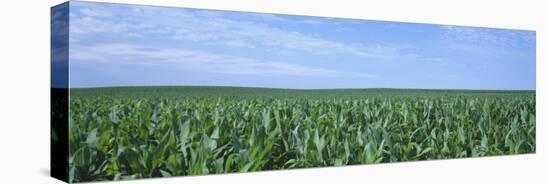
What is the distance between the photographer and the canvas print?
286 inches

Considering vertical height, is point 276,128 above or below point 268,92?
below

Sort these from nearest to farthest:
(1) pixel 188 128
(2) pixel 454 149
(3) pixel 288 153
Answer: (1) pixel 188 128
(3) pixel 288 153
(2) pixel 454 149

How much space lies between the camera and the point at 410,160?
910 cm

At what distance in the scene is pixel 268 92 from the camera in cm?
826

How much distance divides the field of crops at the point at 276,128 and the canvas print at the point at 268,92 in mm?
14

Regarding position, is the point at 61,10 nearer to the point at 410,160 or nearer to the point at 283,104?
the point at 283,104

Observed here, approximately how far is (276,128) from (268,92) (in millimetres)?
406

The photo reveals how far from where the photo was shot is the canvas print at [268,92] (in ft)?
23.9

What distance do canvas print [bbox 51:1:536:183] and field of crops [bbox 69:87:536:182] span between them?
0.01m

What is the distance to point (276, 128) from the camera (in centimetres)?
Result: 823

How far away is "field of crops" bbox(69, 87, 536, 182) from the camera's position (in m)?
7.28

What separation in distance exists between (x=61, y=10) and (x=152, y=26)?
893 mm

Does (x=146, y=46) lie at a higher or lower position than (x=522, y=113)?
higher

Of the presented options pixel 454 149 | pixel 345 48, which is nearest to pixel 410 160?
pixel 454 149
